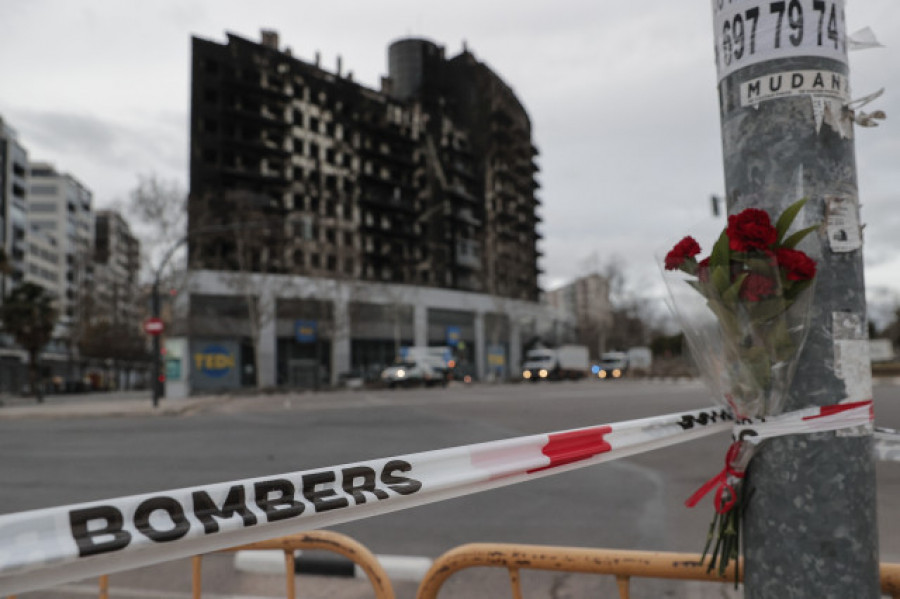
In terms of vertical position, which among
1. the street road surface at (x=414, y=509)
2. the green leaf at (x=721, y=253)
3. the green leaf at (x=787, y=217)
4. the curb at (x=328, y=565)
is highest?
the green leaf at (x=787, y=217)

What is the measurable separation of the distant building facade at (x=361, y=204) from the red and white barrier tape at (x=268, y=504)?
135 feet

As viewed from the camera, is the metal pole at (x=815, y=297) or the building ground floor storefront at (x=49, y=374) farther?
the building ground floor storefront at (x=49, y=374)

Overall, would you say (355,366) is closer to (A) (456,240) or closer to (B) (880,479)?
(A) (456,240)

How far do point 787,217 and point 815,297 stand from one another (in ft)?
0.71

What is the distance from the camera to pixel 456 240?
7706 centimetres

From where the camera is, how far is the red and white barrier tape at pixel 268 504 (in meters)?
1.28

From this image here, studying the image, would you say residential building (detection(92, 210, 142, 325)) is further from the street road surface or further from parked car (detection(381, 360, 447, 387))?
the street road surface

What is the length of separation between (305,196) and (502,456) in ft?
212

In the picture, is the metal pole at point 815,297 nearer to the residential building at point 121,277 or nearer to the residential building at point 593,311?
the residential building at point 121,277

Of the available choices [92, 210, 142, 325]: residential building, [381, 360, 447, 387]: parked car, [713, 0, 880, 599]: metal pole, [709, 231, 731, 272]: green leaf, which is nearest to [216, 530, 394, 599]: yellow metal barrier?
[713, 0, 880, 599]: metal pole

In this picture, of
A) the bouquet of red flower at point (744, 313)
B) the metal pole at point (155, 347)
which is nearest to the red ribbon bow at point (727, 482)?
the bouquet of red flower at point (744, 313)

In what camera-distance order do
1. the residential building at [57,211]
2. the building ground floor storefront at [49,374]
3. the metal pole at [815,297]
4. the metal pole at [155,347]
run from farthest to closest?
the residential building at [57,211], the building ground floor storefront at [49,374], the metal pole at [155,347], the metal pole at [815,297]

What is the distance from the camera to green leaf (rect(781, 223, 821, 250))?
5.94ft

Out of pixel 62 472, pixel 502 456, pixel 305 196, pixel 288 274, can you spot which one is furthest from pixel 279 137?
pixel 502 456
